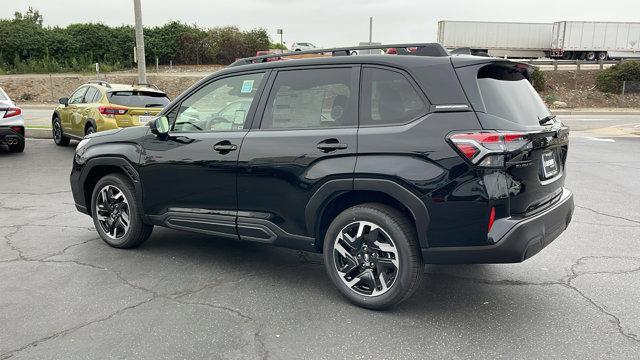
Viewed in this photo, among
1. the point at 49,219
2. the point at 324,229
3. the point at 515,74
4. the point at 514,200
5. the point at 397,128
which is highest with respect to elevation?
the point at 515,74

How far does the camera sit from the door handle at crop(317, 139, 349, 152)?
3.74 meters

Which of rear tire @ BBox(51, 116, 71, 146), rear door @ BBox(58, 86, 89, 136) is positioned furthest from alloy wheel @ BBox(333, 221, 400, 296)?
rear tire @ BBox(51, 116, 71, 146)

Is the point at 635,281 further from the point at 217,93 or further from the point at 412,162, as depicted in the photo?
the point at 217,93

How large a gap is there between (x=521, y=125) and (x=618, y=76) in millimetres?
30016

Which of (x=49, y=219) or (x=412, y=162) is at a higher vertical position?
(x=412, y=162)

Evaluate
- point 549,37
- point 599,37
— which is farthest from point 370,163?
point 599,37

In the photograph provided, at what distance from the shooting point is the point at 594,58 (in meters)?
40.3

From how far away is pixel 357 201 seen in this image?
387 centimetres

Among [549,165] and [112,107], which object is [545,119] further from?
[112,107]

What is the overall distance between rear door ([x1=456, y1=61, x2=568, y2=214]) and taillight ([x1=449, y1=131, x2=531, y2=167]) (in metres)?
0.06

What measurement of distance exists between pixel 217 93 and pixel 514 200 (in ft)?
8.78

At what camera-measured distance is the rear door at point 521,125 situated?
339cm

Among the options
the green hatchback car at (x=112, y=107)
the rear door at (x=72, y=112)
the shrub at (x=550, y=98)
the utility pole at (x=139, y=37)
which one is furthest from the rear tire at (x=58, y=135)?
the shrub at (x=550, y=98)

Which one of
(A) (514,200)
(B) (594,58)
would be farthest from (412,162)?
(B) (594,58)
